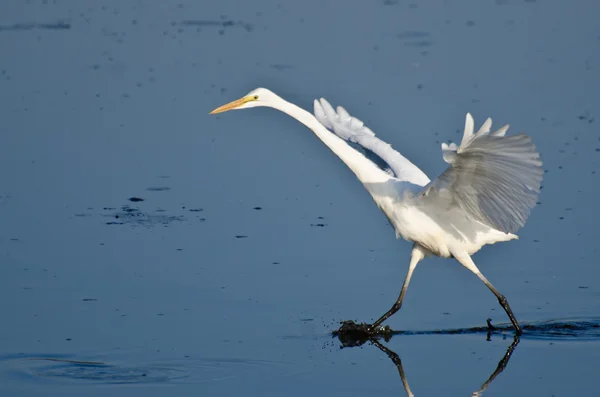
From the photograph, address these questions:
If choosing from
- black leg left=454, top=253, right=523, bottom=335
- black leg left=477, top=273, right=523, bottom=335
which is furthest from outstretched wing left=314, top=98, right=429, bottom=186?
black leg left=477, top=273, right=523, bottom=335

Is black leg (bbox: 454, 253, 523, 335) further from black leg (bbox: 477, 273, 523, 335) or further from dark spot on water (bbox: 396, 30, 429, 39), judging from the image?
dark spot on water (bbox: 396, 30, 429, 39)

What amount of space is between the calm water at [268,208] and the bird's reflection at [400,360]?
49mm

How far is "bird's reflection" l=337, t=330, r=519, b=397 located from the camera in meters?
8.28

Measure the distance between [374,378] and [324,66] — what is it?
875cm

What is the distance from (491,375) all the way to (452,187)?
1454mm

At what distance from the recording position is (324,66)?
658 inches

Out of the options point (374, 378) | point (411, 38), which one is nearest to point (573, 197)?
point (374, 378)

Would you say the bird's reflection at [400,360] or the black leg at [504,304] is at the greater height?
the black leg at [504,304]

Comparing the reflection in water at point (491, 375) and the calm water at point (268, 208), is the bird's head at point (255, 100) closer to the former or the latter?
the calm water at point (268, 208)

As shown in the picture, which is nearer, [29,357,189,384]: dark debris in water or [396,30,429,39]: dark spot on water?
[29,357,189,384]: dark debris in water

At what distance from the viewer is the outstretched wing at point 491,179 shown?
8094 mm

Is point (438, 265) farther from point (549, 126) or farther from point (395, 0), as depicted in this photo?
point (395, 0)

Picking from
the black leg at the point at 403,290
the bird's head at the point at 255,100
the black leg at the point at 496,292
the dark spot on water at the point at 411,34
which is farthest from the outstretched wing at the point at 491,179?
the dark spot on water at the point at 411,34

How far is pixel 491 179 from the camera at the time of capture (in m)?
8.66
